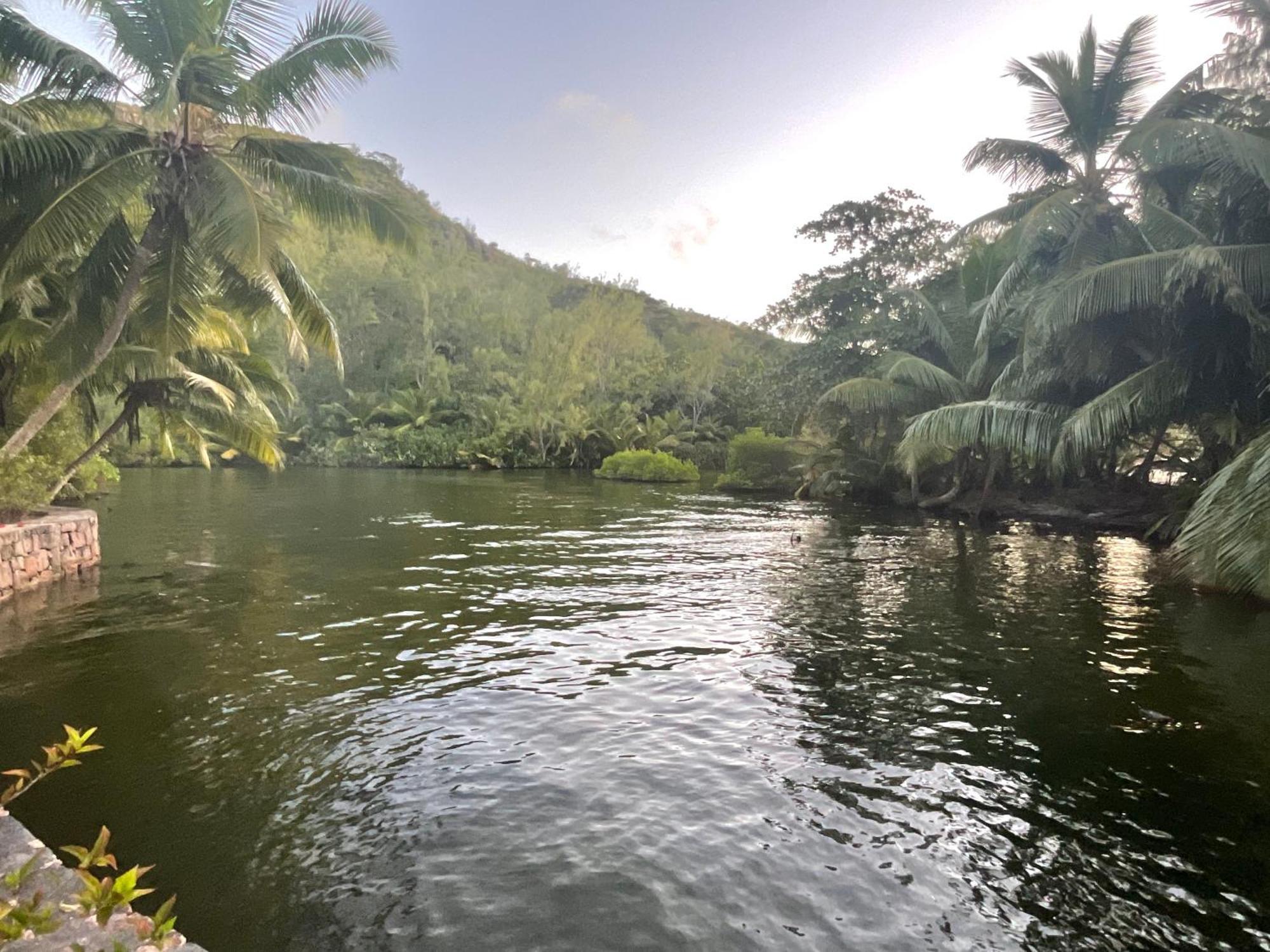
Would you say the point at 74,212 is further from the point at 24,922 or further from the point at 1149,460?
the point at 1149,460

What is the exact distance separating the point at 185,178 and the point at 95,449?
6470mm

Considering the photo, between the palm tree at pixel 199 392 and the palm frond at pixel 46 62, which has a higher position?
the palm frond at pixel 46 62

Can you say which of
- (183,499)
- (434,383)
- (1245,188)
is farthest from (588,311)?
(1245,188)

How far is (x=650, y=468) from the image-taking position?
37.9 m

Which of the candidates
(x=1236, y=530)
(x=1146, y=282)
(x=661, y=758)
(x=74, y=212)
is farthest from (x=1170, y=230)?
(x=74, y=212)

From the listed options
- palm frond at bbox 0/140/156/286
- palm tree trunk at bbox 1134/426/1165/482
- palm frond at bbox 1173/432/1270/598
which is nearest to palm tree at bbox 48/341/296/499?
palm frond at bbox 0/140/156/286

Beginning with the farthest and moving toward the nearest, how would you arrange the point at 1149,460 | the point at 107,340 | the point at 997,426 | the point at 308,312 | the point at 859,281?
1. the point at 859,281
2. the point at 1149,460
3. the point at 997,426
4. the point at 308,312
5. the point at 107,340

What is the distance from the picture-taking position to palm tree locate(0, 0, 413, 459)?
989 centimetres

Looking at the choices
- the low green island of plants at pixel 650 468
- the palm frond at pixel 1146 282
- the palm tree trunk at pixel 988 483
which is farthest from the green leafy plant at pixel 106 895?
the low green island of plants at pixel 650 468

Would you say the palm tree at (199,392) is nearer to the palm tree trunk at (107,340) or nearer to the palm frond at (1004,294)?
the palm tree trunk at (107,340)

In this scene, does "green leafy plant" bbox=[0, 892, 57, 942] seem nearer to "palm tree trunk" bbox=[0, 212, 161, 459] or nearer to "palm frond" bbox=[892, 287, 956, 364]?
"palm tree trunk" bbox=[0, 212, 161, 459]

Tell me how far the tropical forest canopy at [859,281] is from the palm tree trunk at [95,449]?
0.14m

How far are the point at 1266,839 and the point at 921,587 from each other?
7769 millimetres

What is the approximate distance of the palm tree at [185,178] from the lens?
32.4ft
